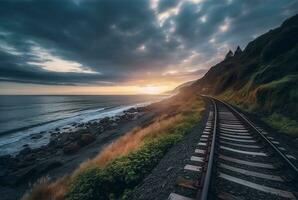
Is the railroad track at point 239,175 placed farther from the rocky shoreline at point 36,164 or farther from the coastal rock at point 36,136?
the coastal rock at point 36,136

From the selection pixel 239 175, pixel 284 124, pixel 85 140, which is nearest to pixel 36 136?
pixel 85 140

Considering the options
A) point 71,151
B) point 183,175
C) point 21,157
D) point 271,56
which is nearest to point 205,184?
point 183,175

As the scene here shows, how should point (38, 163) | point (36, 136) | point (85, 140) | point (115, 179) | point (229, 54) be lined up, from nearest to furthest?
point (115, 179) < point (38, 163) < point (85, 140) < point (36, 136) < point (229, 54)

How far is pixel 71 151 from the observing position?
22594 mm

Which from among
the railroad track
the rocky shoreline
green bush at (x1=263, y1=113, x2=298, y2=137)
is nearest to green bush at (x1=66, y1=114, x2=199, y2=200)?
the railroad track

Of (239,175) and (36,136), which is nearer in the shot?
(239,175)

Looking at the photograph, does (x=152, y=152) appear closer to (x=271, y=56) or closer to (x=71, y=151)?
(x=71, y=151)

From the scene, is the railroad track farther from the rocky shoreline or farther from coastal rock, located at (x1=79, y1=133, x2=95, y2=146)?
coastal rock, located at (x1=79, y1=133, x2=95, y2=146)

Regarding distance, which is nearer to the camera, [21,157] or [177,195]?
[177,195]

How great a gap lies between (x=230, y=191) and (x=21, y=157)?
26.7 meters

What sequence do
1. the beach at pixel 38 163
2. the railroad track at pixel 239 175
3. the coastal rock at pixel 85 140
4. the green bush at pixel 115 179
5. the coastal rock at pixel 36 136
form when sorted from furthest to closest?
1. the coastal rock at pixel 36 136
2. the coastal rock at pixel 85 140
3. the beach at pixel 38 163
4. the green bush at pixel 115 179
5. the railroad track at pixel 239 175

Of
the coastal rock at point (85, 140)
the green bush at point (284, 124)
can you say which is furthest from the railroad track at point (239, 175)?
the coastal rock at point (85, 140)

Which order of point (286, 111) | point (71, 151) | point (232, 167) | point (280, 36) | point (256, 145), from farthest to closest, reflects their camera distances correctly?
point (280, 36)
point (71, 151)
point (286, 111)
point (256, 145)
point (232, 167)

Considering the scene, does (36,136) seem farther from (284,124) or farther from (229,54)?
(229,54)
